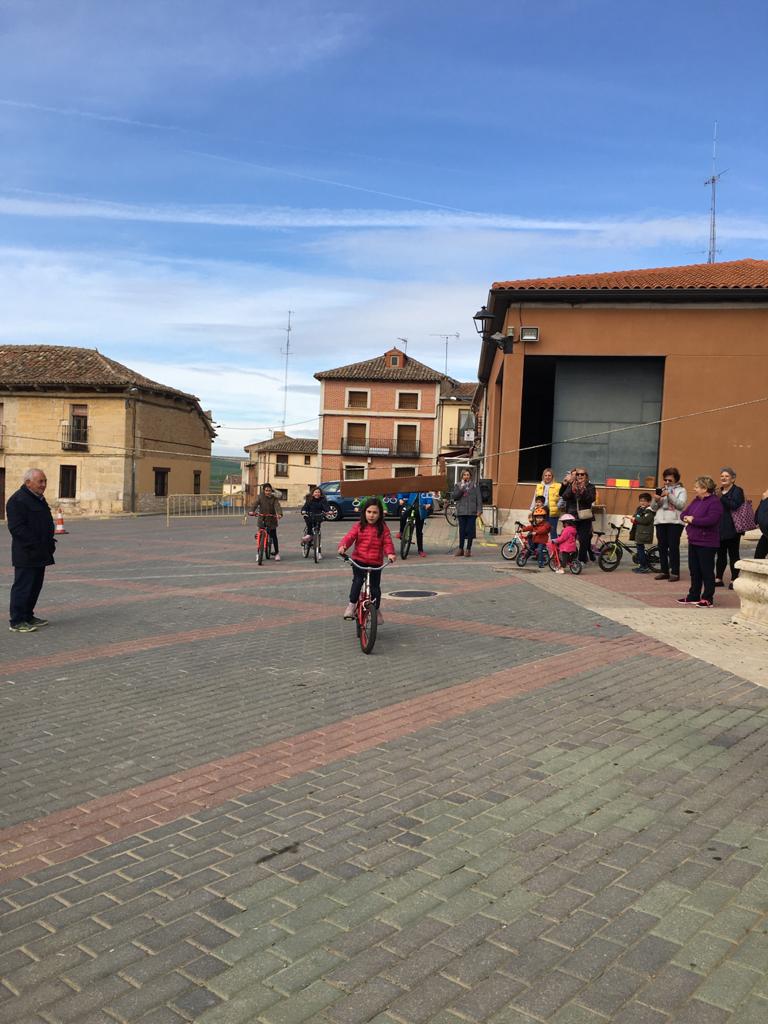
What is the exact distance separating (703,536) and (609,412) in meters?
11.5

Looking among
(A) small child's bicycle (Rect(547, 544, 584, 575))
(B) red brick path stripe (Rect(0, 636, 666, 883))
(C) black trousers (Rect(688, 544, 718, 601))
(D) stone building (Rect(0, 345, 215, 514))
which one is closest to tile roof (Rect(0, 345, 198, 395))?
(D) stone building (Rect(0, 345, 215, 514))

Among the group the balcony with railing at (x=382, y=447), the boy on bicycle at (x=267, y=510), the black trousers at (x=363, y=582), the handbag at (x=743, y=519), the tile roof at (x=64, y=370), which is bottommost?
the black trousers at (x=363, y=582)

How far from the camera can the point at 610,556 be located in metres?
14.0

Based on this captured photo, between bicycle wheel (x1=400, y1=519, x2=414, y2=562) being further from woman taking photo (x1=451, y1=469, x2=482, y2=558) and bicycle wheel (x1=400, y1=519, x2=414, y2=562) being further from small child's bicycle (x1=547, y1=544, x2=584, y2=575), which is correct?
small child's bicycle (x1=547, y1=544, x2=584, y2=575)

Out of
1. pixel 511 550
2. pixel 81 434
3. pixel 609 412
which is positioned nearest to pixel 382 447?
pixel 81 434

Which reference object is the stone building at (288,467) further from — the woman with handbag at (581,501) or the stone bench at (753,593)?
the stone bench at (753,593)

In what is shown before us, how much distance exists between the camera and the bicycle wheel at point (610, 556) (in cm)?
→ 1401

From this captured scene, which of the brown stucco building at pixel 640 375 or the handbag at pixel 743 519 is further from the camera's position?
the brown stucco building at pixel 640 375

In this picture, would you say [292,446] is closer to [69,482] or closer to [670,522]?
[69,482]

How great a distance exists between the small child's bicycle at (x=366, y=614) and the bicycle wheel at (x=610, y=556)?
743cm

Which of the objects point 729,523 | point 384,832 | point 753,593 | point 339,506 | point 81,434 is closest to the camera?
point 384,832

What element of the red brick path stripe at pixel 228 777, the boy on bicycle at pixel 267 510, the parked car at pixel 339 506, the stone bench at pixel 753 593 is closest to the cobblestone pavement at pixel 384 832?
the red brick path stripe at pixel 228 777

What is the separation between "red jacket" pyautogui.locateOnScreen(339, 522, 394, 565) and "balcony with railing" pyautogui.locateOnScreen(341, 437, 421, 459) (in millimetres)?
48477

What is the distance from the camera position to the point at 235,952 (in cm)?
271
